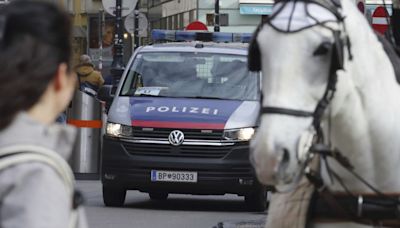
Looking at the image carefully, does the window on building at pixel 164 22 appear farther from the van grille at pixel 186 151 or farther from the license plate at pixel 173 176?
the license plate at pixel 173 176

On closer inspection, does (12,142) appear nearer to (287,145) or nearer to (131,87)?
(287,145)

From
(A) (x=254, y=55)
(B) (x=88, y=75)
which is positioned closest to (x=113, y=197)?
(B) (x=88, y=75)

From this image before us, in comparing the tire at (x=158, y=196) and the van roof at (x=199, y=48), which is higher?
the van roof at (x=199, y=48)

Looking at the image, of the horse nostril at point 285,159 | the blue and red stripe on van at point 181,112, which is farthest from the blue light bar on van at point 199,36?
the horse nostril at point 285,159

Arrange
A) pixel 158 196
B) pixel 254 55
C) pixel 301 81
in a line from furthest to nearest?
pixel 158 196 < pixel 254 55 < pixel 301 81

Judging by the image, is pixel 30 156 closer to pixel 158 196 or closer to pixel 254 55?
pixel 254 55

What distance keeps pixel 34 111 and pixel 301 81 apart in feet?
6.95

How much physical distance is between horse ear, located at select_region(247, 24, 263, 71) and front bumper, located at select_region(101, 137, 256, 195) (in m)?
9.33

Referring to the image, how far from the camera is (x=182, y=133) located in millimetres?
14891

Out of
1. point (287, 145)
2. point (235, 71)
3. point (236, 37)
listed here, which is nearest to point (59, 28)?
point (287, 145)

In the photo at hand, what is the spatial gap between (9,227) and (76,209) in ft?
0.96

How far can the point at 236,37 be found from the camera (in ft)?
67.1

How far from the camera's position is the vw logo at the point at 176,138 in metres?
14.9

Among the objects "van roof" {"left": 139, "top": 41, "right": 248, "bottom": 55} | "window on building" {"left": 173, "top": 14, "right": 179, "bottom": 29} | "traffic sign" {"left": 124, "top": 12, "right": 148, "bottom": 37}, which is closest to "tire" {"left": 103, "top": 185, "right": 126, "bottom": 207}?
"van roof" {"left": 139, "top": 41, "right": 248, "bottom": 55}
